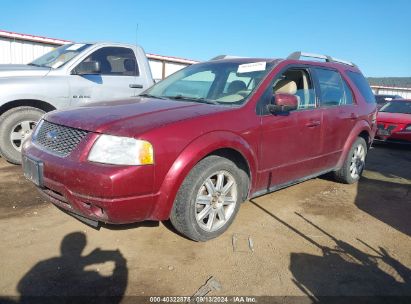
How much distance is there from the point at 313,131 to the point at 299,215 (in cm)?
100

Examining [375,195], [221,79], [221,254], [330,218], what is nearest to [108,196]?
[221,254]

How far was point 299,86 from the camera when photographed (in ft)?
15.0

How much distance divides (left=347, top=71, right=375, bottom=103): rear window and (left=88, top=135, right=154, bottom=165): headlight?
3752 millimetres

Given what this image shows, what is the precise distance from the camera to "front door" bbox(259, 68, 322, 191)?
154 inches

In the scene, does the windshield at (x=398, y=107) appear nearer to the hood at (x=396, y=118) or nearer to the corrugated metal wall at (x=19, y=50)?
the hood at (x=396, y=118)

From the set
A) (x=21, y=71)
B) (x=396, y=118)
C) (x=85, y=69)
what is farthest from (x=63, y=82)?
(x=396, y=118)

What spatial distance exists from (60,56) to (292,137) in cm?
410

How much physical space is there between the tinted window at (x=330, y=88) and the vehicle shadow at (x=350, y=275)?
1.98m

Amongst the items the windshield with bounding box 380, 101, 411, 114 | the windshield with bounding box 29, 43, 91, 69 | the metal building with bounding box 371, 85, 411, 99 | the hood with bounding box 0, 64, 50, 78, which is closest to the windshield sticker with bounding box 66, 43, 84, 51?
the windshield with bounding box 29, 43, 91, 69

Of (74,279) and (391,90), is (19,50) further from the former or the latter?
(391,90)

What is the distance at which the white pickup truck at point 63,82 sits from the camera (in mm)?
5387

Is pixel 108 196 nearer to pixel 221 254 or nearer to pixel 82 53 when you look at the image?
pixel 221 254

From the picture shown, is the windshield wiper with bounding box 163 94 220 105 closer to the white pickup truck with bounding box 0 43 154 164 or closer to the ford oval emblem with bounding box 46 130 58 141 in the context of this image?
the white pickup truck with bounding box 0 43 154 164

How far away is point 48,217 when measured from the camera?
380 centimetres
